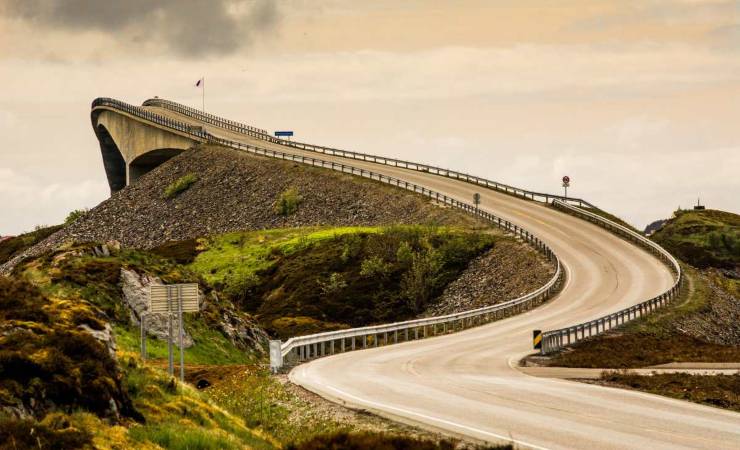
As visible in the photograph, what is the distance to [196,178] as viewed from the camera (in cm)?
12019

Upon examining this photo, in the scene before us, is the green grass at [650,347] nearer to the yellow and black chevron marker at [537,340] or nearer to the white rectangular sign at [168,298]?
the yellow and black chevron marker at [537,340]

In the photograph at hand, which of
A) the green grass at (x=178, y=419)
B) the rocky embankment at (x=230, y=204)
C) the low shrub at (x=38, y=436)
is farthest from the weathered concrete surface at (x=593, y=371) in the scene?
the rocky embankment at (x=230, y=204)

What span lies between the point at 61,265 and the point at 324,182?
63098mm

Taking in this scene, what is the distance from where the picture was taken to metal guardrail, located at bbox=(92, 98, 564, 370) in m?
38.3

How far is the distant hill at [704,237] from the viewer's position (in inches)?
3957

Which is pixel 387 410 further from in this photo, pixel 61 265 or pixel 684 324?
pixel 684 324

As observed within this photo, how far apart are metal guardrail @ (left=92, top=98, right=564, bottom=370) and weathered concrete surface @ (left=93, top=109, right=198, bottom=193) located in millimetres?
1250

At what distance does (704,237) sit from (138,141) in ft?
246

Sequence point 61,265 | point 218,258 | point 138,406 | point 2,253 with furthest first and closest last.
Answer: point 2,253 < point 218,258 < point 61,265 < point 138,406

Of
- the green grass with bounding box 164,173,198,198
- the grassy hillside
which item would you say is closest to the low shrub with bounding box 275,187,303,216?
the grassy hillside

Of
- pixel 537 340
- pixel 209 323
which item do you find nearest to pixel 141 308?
pixel 209 323

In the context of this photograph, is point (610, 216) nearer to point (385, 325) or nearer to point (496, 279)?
point (496, 279)

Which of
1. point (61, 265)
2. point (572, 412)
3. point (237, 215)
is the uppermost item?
point (237, 215)

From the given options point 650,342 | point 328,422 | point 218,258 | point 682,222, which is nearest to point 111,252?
point 650,342
